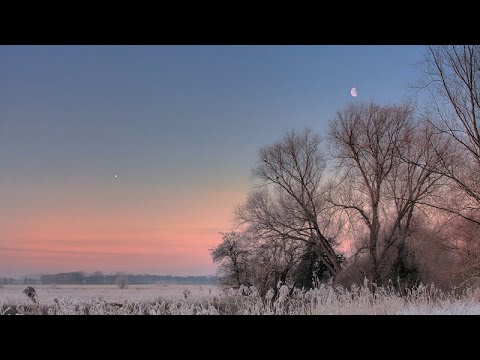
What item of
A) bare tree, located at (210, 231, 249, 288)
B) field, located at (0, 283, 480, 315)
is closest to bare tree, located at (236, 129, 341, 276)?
bare tree, located at (210, 231, 249, 288)

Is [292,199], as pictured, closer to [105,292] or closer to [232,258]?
[232,258]

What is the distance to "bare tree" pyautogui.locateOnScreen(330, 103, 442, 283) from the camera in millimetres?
5609

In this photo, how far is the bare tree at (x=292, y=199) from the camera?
A: 5.16 meters

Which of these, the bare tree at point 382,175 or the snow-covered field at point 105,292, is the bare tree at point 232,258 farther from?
the bare tree at point 382,175

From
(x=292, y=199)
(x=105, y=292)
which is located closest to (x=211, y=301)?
(x=105, y=292)

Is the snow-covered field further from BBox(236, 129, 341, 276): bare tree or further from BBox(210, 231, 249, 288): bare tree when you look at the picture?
BBox(236, 129, 341, 276): bare tree

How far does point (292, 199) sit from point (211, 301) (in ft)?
7.41

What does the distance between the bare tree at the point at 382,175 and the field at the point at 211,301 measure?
1159 mm

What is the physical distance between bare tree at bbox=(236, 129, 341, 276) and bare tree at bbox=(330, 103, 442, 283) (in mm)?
269

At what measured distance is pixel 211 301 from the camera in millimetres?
4043
